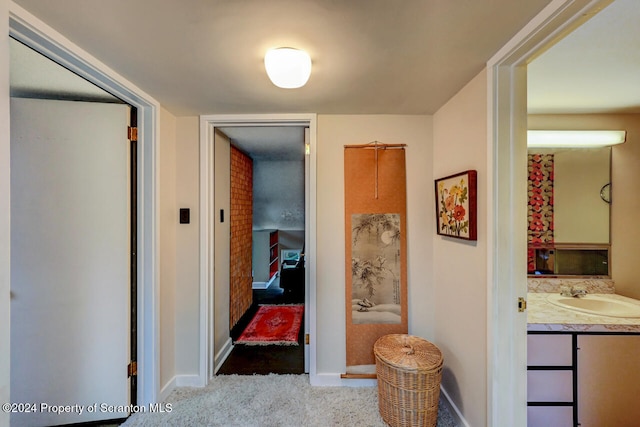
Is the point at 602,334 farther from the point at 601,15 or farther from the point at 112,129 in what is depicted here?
the point at 112,129

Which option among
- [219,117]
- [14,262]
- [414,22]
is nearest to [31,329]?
[14,262]

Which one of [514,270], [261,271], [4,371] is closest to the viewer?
[4,371]

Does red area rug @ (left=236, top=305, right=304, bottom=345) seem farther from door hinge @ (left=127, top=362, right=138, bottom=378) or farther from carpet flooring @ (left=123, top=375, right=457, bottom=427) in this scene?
door hinge @ (left=127, top=362, right=138, bottom=378)

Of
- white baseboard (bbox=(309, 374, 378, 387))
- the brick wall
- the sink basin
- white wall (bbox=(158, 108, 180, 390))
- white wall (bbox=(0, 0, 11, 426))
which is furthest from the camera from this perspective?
the brick wall

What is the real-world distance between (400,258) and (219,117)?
185 cm

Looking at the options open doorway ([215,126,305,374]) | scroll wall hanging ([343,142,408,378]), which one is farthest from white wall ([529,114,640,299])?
open doorway ([215,126,305,374])

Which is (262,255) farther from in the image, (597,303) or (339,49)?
(597,303)

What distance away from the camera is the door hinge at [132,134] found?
1781 mm

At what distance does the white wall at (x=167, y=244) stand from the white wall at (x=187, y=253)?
32mm

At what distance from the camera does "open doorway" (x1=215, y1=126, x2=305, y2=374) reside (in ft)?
8.42

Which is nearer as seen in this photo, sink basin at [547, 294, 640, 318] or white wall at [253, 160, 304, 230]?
sink basin at [547, 294, 640, 318]

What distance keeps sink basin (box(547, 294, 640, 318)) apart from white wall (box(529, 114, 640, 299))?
0.71 feet

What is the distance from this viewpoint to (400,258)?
2141 millimetres

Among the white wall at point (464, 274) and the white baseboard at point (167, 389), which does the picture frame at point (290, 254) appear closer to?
the white baseboard at point (167, 389)
